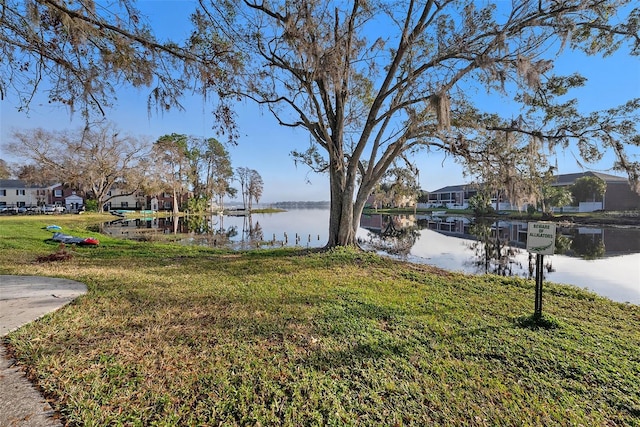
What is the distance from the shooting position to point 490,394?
2.27 metres

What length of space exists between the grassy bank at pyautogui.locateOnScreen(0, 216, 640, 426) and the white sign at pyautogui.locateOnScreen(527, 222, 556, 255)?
0.99 meters

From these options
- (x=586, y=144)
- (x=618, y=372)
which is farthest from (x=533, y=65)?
(x=618, y=372)

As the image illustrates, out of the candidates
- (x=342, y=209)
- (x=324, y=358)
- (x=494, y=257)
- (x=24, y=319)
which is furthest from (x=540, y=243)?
(x=494, y=257)

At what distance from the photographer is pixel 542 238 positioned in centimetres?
375

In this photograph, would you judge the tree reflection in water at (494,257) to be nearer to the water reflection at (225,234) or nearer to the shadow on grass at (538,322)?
the shadow on grass at (538,322)

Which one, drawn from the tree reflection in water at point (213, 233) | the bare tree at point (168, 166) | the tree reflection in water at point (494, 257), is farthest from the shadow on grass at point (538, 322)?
the bare tree at point (168, 166)

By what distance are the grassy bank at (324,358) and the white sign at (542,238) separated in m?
0.99

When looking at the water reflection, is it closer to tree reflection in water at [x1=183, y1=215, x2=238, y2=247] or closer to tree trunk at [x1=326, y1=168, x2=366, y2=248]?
tree reflection in water at [x1=183, y1=215, x2=238, y2=247]

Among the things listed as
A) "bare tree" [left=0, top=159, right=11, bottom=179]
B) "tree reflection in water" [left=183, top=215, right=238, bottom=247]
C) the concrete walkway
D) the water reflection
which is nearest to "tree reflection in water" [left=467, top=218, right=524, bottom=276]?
the water reflection

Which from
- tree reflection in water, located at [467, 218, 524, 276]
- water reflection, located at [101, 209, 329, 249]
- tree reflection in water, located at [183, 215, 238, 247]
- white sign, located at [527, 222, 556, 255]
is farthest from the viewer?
tree reflection in water, located at [183, 215, 238, 247]

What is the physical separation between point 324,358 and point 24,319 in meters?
3.26

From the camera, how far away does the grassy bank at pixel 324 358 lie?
201 centimetres

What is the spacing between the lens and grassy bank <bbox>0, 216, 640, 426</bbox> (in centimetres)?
201

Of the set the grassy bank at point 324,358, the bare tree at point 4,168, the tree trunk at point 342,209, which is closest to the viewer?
the grassy bank at point 324,358
